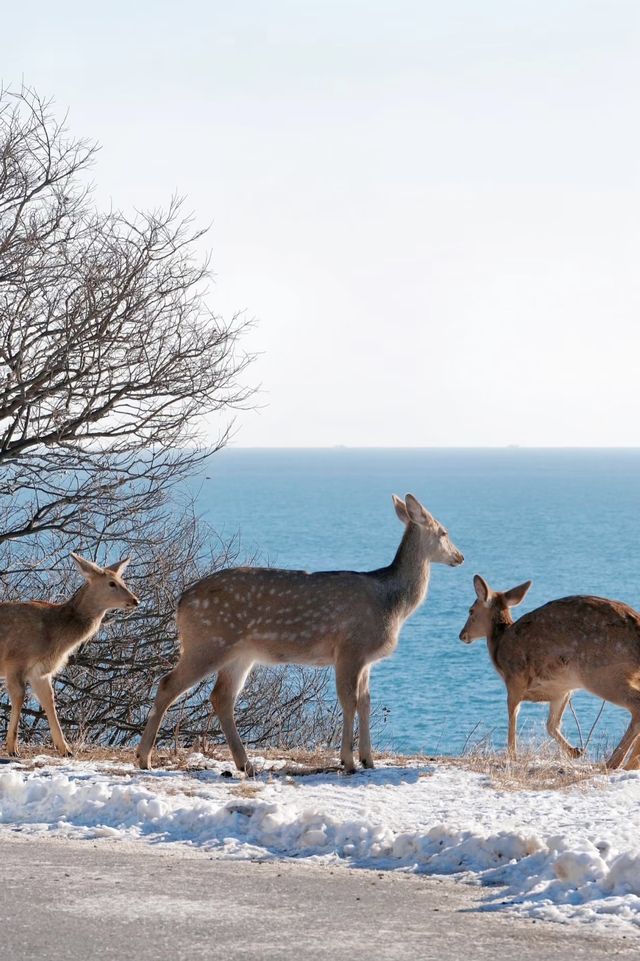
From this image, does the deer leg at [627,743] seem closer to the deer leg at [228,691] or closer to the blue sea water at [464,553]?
the blue sea water at [464,553]

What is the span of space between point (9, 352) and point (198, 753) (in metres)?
6.04

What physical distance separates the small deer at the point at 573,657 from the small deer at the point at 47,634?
380 cm

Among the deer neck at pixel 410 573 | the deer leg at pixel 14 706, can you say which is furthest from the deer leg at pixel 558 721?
the deer leg at pixel 14 706

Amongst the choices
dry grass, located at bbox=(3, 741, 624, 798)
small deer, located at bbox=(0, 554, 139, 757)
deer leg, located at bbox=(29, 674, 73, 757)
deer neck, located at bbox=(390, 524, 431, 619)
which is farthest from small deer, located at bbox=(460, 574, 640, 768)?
deer leg, located at bbox=(29, 674, 73, 757)

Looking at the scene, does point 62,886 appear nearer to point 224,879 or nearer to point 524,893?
point 224,879

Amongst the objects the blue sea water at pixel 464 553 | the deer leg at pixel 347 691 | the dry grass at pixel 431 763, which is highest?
the deer leg at pixel 347 691

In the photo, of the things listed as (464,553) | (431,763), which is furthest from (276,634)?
(464,553)

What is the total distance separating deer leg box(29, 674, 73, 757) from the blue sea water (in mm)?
4316

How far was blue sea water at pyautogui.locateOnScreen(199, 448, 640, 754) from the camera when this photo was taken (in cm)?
3634

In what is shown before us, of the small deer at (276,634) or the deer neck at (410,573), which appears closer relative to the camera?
the small deer at (276,634)

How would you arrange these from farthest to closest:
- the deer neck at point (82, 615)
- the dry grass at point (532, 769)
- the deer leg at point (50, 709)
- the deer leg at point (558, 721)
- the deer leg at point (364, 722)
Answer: the deer neck at point (82, 615)
the deer leg at point (558, 721)
the deer leg at point (50, 709)
the deer leg at point (364, 722)
the dry grass at point (532, 769)

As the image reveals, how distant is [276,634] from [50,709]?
8.06ft

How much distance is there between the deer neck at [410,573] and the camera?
464 inches

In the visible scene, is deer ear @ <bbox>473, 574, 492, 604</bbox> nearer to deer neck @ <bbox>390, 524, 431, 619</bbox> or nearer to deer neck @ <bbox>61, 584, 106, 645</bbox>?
deer neck @ <bbox>390, 524, 431, 619</bbox>
